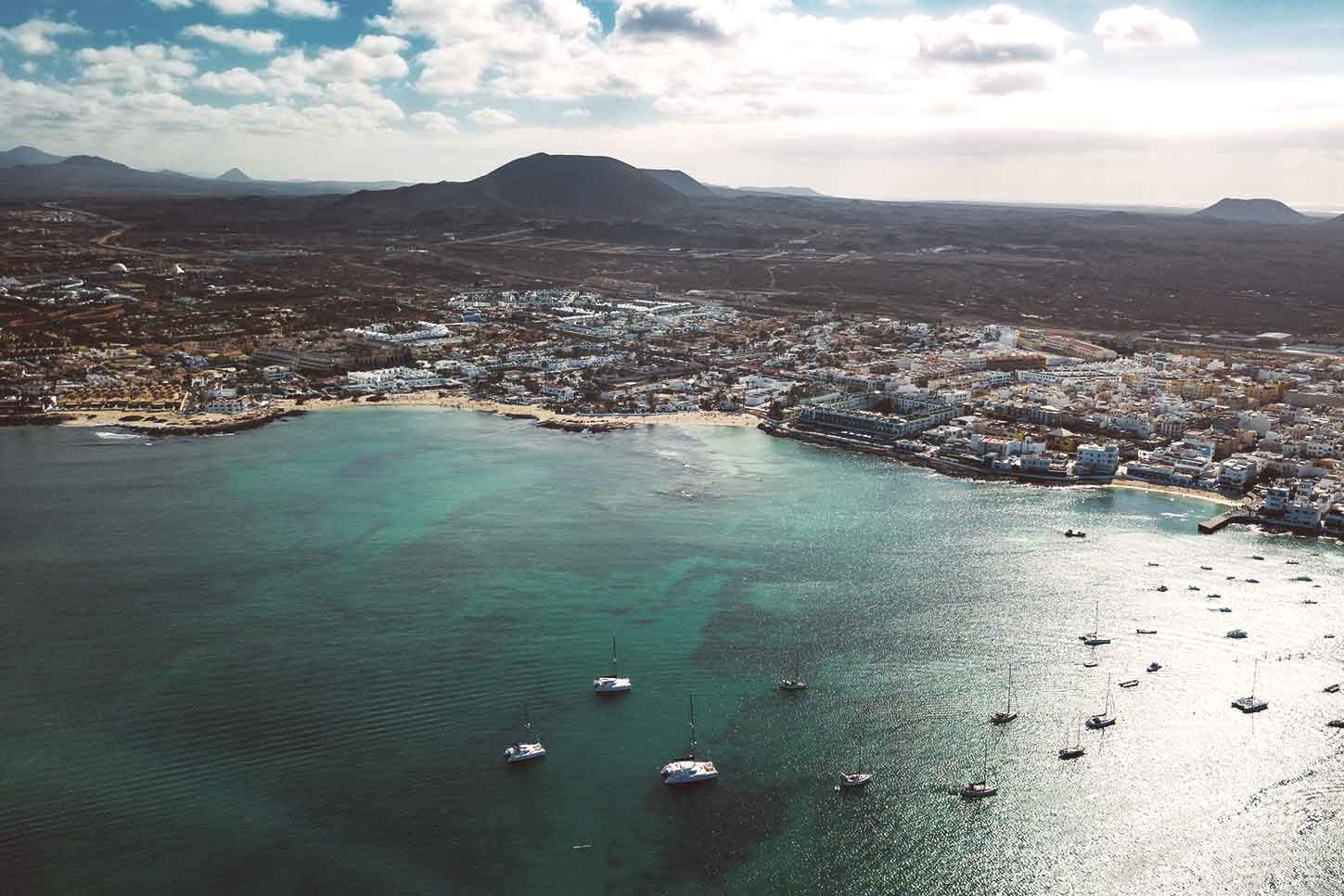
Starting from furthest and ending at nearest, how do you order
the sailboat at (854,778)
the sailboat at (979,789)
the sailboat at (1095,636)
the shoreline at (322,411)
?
the shoreline at (322,411)
the sailboat at (1095,636)
the sailboat at (854,778)
the sailboat at (979,789)

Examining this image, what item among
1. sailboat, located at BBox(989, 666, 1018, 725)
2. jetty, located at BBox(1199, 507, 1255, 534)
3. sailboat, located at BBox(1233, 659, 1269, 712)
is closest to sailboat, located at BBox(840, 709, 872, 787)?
sailboat, located at BBox(989, 666, 1018, 725)

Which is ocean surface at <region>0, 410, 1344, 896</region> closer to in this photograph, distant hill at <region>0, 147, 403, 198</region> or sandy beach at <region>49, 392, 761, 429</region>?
sandy beach at <region>49, 392, 761, 429</region>

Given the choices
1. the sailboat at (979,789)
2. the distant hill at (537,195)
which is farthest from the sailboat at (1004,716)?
the distant hill at (537,195)

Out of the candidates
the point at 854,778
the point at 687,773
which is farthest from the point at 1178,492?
the point at 687,773

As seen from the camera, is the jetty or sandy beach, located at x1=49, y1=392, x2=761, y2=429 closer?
the jetty

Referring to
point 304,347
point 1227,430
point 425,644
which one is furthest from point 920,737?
point 304,347

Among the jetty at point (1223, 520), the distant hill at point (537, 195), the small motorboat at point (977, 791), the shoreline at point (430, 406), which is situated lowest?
the small motorboat at point (977, 791)

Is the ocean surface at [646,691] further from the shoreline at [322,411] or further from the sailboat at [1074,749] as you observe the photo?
the shoreline at [322,411]
